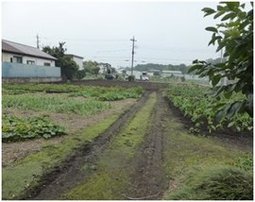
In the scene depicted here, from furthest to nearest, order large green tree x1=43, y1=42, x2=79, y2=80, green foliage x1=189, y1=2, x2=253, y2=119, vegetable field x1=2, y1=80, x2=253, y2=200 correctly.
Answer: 1. large green tree x1=43, y1=42, x2=79, y2=80
2. vegetable field x1=2, y1=80, x2=253, y2=200
3. green foliage x1=189, y1=2, x2=253, y2=119

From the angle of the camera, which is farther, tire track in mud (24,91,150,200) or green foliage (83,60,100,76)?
green foliage (83,60,100,76)

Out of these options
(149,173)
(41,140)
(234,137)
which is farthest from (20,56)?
(149,173)

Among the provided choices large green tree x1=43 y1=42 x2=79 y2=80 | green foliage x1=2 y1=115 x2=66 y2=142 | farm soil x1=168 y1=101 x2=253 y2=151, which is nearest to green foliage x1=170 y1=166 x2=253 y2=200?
farm soil x1=168 y1=101 x2=253 y2=151

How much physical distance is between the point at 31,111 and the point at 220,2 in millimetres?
9879

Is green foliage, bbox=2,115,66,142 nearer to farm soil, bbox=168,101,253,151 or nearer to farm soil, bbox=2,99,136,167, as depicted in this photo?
farm soil, bbox=2,99,136,167

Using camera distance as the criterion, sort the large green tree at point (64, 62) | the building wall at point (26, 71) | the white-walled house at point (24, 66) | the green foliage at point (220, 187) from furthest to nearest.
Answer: the large green tree at point (64, 62) < the white-walled house at point (24, 66) < the building wall at point (26, 71) < the green foliage at point (220, 187)

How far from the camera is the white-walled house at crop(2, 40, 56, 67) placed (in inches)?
1234

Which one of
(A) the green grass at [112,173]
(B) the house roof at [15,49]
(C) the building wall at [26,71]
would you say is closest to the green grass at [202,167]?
(A) the green grass at [112,173]

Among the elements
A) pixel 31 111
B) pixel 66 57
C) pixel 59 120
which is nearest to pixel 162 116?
pixel 59 120

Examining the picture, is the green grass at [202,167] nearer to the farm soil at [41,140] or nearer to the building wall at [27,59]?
the farm soil at [41,140]

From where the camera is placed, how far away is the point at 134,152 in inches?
238

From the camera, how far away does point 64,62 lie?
145 ft

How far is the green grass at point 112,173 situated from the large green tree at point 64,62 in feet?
123

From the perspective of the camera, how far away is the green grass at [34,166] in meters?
4.06
